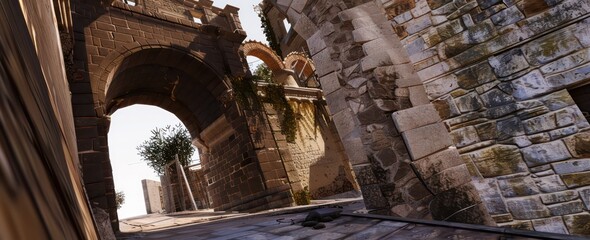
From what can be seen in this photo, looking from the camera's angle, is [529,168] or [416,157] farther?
[416,157]

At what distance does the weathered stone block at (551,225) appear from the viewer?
2.15 meters

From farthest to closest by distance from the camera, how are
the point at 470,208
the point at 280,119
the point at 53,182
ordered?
the point at 280,119
the point at 470,208
the point at 53,182

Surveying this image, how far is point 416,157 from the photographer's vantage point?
272 centimetres

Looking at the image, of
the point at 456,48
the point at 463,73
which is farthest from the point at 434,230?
the point at 456,48

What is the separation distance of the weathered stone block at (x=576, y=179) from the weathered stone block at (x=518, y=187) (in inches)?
7.4

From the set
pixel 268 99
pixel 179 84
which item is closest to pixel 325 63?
pixel 268 99

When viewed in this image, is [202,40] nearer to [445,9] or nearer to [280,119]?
[280,119]

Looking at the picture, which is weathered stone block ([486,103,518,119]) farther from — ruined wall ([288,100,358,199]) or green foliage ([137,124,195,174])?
green foliage ([137,124,195,174])

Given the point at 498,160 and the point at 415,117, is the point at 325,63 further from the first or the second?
the point at 498,160

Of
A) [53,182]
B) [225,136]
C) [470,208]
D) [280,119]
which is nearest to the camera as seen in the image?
[53,182]

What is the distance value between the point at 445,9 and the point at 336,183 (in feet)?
24.4

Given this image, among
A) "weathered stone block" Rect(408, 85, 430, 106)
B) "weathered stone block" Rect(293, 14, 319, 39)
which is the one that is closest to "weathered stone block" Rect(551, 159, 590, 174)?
"weathered stone block" Rect(408, 85, 430, 106)

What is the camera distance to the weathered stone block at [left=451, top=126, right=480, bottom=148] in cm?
256

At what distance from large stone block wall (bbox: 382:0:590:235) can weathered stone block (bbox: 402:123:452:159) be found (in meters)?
0.08
